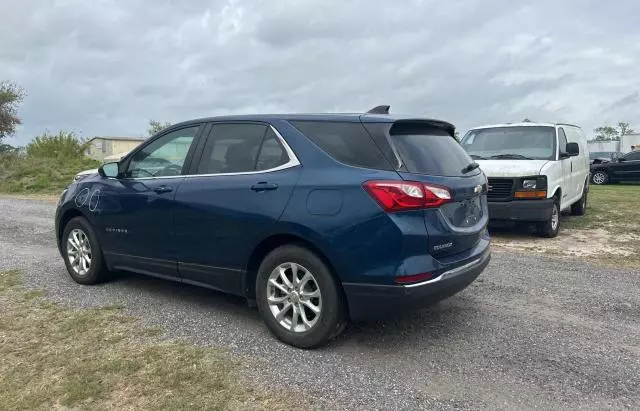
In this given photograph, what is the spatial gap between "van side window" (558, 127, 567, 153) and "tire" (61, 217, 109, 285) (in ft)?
24.9

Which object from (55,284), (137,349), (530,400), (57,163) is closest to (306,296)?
(137,349)

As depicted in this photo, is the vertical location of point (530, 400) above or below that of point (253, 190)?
below

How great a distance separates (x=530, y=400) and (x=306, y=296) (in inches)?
64.6

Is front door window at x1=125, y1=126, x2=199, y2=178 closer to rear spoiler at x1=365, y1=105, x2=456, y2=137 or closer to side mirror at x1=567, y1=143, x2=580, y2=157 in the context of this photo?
rear spoiler at x1=365, y1=105, x2=456, y2=137

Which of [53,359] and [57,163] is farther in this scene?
[57,163]

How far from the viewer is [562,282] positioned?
5891mm

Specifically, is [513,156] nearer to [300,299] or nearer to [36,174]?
[300,299]

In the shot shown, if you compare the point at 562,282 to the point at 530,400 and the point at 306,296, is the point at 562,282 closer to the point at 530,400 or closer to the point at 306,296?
the point at 530,400

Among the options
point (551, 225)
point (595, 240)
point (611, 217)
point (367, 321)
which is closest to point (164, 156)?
point (367, 321)

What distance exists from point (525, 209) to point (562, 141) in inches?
81.0

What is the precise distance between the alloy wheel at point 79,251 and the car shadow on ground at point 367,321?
0.38 metres

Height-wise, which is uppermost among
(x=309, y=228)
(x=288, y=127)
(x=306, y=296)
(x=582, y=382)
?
(x=288, y=127)

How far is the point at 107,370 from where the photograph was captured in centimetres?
364

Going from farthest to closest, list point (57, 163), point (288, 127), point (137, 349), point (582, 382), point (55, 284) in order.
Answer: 1. point (57, 163)
2. point (55, 284)
3. point (288, 127)
4. point (137, 349)
5. point (582, 382)
